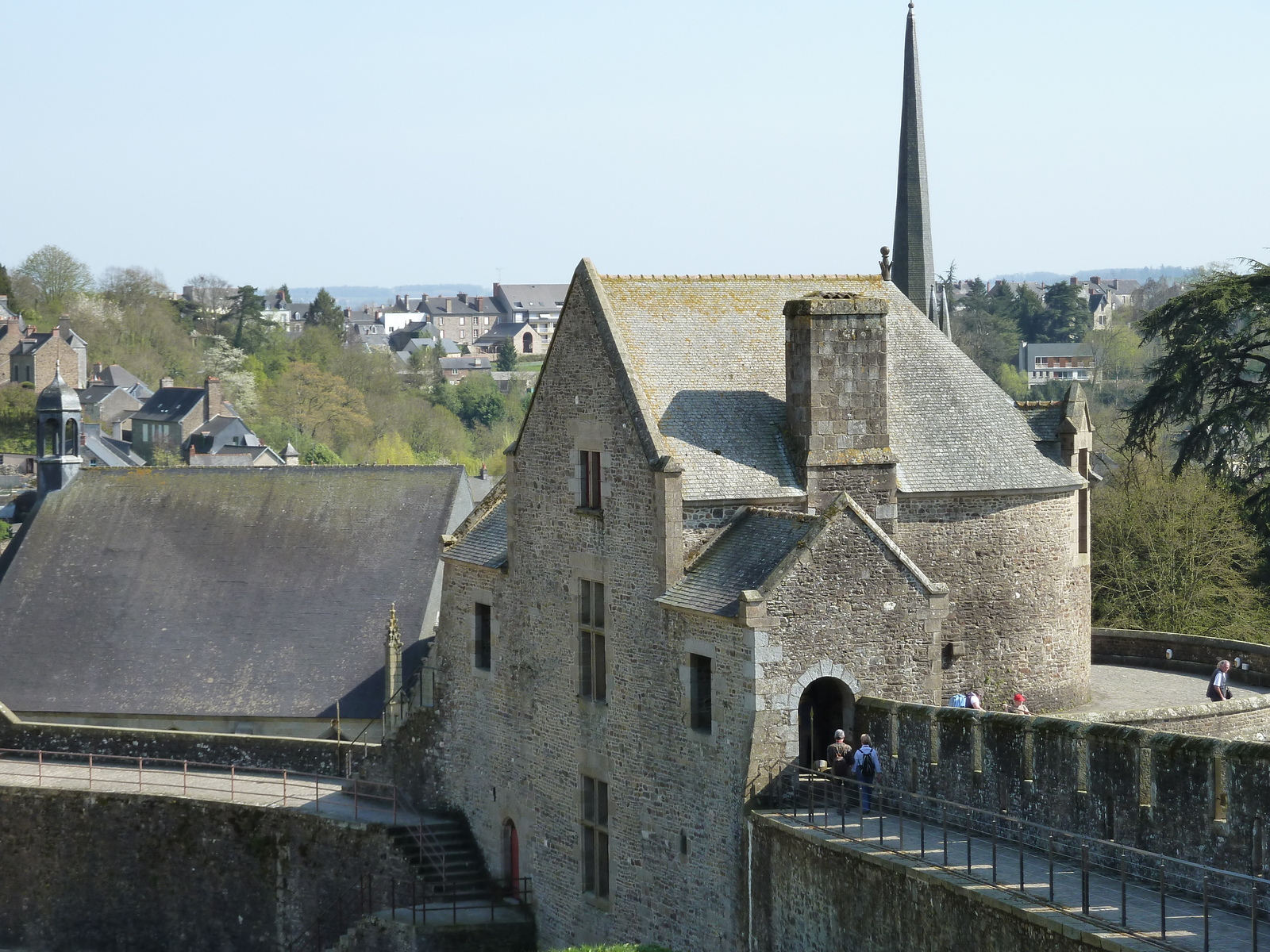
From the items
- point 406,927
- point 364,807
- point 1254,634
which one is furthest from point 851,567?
point 1254,634

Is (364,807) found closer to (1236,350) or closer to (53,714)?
(53,714)

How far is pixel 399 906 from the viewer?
29.3 m

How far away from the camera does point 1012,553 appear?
1058 inches

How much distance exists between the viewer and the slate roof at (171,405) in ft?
317

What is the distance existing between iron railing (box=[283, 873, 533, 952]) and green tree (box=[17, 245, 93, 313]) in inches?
3830

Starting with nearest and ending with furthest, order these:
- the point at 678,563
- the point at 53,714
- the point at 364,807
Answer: the point at 678,563 < the point at 364,807 < the point at 53,714

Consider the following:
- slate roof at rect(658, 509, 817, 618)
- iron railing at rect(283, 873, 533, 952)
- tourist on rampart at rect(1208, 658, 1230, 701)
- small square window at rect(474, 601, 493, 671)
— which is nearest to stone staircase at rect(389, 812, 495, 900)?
iron railing at rect(283, 873, 533, 952)

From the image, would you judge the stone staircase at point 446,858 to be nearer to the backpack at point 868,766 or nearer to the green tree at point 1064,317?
the backpack at point 868,766

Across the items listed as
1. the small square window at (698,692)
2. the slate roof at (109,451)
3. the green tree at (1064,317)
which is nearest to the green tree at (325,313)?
the green tree at (1064,317)

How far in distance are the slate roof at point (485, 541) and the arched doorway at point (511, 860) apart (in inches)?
153

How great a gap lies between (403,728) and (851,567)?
11.4 m

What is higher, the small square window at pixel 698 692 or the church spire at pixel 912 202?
the church spire at pixel 912 202

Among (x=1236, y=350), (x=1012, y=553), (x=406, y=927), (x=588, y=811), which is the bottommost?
(x=406, y=927)

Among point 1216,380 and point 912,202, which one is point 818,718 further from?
point 1216,380
